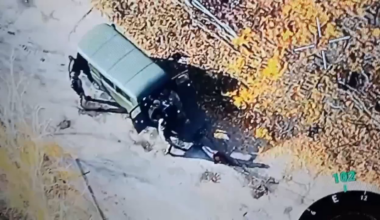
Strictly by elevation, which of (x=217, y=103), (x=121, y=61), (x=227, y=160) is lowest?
(x=227, y=160)

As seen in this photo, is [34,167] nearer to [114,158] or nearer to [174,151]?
[114,158]

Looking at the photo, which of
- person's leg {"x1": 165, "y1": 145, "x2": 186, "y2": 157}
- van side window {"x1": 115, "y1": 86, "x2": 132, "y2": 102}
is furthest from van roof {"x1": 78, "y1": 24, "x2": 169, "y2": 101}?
person's leg {"x1": 165, "y1": 145, "x2": 186, "y2": 157}

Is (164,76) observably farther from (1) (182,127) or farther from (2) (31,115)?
(2) (31,115)

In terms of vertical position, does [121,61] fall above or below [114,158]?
above

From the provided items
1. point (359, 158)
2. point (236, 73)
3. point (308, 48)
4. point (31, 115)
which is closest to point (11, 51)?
point (31, 115)

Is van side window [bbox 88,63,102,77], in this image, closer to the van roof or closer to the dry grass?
the van roof

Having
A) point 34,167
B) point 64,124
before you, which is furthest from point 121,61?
point 34,167

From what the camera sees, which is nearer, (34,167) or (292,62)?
(292,62)
